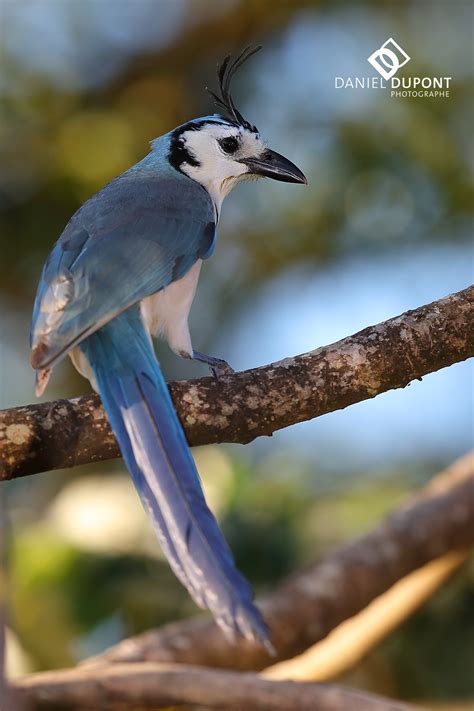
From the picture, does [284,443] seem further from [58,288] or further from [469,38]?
[58,288]

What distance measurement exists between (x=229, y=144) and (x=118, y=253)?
86 cm

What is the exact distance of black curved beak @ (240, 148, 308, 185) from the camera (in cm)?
311

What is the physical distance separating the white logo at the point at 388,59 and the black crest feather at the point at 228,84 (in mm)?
2368

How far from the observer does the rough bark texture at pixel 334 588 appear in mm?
2936

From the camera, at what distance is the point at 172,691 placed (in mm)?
2449

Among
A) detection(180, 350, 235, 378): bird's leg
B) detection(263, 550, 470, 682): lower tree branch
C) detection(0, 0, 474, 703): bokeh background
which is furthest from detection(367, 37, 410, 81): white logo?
detection(180, 350, 235, 378): bird's leg

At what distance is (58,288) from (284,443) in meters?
3.49

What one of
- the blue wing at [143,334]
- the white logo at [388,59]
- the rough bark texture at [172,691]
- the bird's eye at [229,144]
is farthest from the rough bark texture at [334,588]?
the white logo at [388,59]

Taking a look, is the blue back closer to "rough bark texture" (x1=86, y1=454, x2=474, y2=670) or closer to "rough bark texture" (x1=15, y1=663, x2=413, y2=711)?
"rough bark texture" (x1=15, y1=663, x2=413, y2=711)

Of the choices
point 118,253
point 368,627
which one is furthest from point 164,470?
point 368,627

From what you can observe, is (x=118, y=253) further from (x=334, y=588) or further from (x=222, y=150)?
(x=334, y=588)

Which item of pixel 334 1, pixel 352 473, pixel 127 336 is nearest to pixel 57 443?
pixel 127 336

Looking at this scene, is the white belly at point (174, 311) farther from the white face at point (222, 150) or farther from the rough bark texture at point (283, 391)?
the white face at point (222, 150)

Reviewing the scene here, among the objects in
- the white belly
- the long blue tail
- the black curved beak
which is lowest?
the long blue tail
